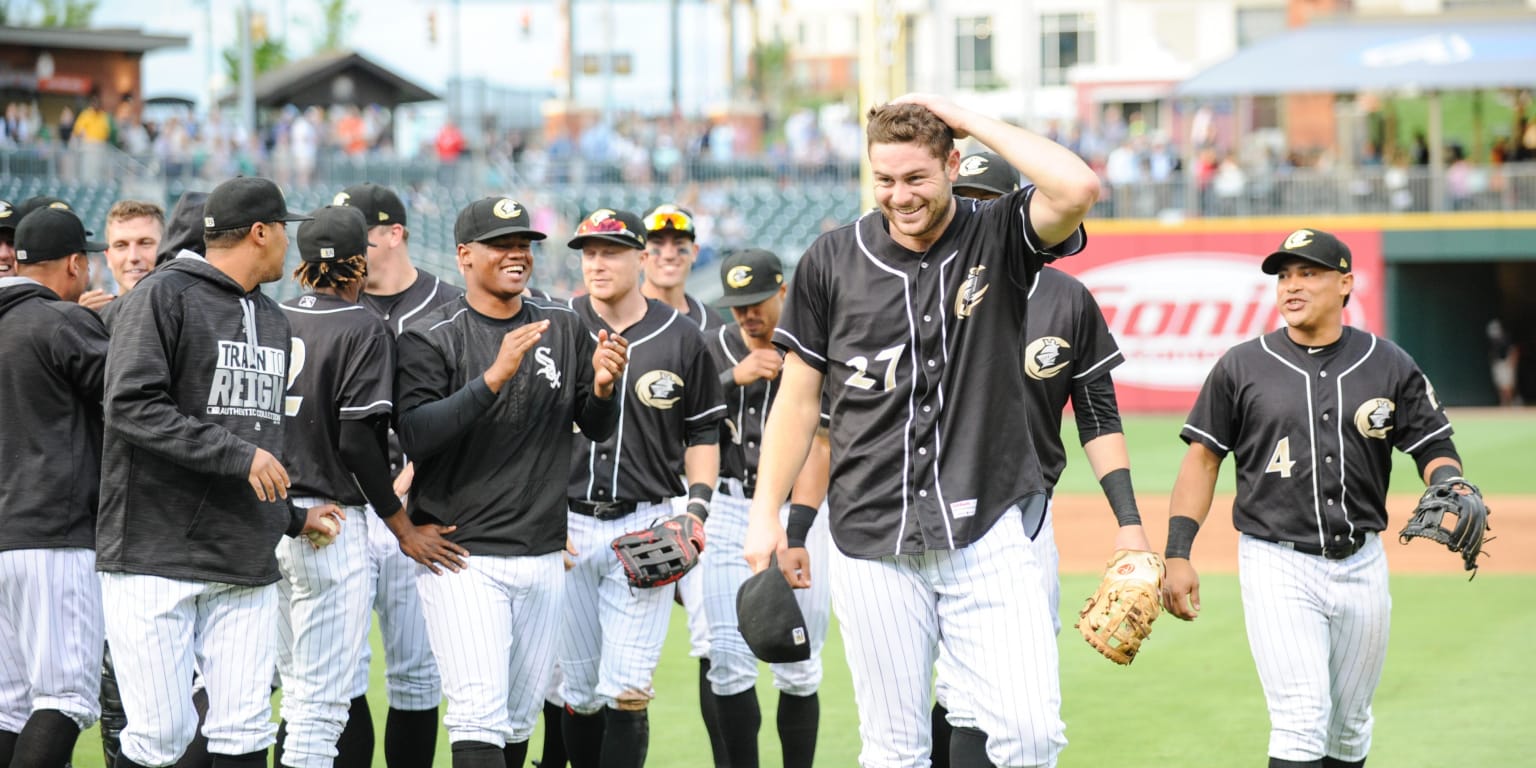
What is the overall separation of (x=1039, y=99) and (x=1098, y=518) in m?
48.5

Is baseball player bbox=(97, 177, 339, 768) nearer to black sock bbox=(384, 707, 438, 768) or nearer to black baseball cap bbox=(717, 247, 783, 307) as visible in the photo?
black sock bbox=(384, 707, 438, 768)

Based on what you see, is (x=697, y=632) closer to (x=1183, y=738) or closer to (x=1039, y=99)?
(x=1183, y=738)

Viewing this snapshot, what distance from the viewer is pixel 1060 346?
5941 mm

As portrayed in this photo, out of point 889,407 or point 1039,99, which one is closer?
point 889,407

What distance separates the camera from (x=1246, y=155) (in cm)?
3178

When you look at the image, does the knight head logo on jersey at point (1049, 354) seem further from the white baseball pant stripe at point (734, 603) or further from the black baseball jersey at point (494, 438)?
the black baseball jersey at point (494, 438)

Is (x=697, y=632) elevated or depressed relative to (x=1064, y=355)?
depressed

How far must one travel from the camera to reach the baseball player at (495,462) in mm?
5441

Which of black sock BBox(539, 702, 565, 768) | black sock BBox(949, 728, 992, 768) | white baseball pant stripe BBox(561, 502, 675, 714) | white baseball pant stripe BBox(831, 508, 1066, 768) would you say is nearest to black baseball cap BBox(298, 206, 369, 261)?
white baseball pant stripe BBox(561, 502, 675, 714)

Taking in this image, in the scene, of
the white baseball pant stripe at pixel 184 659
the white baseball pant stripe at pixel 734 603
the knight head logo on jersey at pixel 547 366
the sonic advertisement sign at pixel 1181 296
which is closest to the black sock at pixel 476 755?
the white baseball pant stripe at pixel 184 659

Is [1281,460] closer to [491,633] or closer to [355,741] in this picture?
[491,633]

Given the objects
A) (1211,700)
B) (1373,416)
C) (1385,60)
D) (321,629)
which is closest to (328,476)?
(321,629)

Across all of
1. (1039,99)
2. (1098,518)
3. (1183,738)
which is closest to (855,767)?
(1183,738)

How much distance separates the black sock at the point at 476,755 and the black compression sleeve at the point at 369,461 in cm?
82
